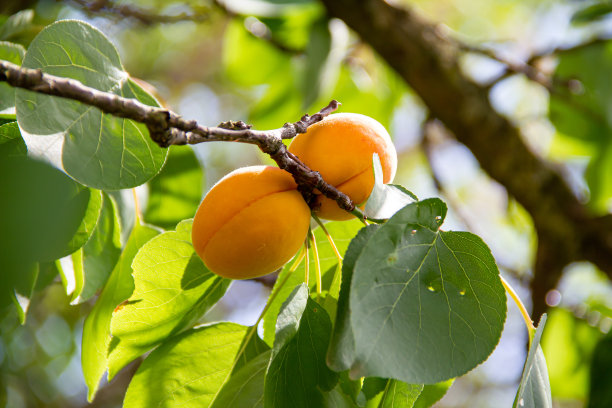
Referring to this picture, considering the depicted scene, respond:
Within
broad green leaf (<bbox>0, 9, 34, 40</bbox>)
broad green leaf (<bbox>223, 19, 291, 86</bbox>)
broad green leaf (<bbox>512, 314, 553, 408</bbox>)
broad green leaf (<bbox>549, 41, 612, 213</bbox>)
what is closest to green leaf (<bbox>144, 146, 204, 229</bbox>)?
broad green leaf (<bbox>0, 9, 34, 40</bbox>)

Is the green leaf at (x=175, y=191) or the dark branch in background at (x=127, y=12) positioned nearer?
the green leaf at (x=175, y=191)

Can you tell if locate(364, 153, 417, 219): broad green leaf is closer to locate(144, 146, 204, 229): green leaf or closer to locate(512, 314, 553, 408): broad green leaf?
locate(512, 314, 553, 408): broad green leaf

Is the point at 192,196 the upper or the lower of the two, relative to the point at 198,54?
upper

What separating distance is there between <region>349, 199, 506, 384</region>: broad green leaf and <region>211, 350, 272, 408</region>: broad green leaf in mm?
246

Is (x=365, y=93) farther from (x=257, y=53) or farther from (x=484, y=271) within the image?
(x=484, y=271)

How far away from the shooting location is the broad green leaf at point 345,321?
0.54 meters

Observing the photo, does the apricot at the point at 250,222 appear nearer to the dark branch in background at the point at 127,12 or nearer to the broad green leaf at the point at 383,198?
the broad green leaf at the point at 383,198

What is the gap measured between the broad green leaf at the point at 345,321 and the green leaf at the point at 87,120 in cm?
26

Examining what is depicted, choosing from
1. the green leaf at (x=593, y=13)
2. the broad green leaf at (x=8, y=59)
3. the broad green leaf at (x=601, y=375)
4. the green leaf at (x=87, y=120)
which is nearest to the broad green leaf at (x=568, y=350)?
the broad green leaf at (x=601, y=375)

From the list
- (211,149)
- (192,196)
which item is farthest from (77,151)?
(211,149)

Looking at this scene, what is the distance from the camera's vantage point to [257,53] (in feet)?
6.47

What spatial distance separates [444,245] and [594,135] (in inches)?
55.1

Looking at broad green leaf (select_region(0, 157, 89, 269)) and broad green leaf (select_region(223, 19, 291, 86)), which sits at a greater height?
broad green leaf (select_region(0, 157, 89, 269))

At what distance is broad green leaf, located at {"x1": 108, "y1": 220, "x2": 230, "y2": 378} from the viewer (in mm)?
781
